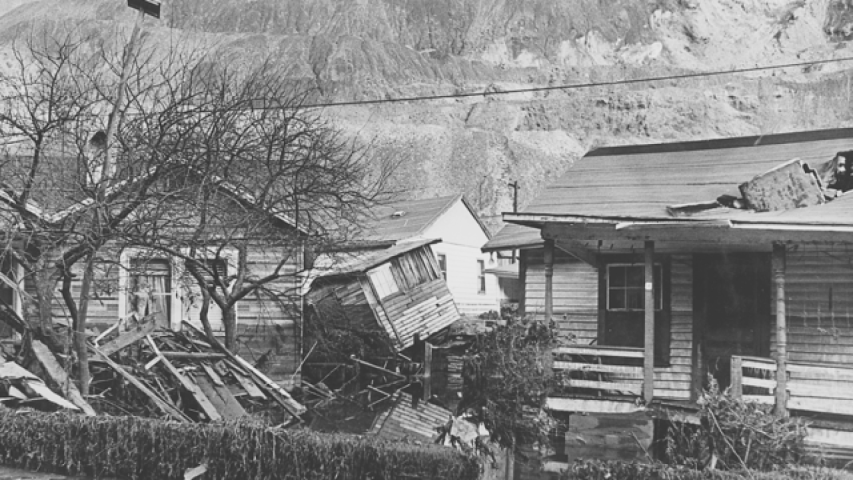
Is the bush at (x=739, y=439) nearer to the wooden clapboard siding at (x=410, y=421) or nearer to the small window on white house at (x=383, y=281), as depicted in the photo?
the wooden clapboard siding at (x=410, y=421)

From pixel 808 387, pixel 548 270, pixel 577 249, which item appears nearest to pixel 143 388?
pixel 548 270

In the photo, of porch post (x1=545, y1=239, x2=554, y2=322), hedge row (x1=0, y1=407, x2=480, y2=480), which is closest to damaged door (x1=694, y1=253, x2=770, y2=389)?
porch post (x1=545, y1=239, x2=554, y2=322)

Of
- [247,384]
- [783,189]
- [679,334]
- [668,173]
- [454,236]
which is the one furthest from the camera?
[454,236]

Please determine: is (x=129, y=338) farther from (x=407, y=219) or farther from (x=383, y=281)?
(x=407, y=219)

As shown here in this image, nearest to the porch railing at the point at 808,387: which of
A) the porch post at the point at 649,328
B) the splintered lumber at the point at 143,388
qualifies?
the porch post at the point at 649,328

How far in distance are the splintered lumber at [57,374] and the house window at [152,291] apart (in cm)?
649

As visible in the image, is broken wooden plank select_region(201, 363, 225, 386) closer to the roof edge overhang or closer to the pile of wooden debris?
the pile of wooden debris

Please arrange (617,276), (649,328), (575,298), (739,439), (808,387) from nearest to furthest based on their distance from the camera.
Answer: (739,439), (808,387), (649,328), (617,276), (575,298)

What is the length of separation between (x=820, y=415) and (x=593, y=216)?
4582 mm

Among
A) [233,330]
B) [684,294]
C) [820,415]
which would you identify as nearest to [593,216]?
[684,294]

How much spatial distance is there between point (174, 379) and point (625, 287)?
8.55 m

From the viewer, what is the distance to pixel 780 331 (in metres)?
14.2

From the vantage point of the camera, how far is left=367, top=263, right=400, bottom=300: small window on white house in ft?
94.0

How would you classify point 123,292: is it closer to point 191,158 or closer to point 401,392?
point 191,158
